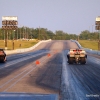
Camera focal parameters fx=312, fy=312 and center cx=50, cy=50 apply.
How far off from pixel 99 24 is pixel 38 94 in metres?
76.1

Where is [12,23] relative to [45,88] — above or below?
above

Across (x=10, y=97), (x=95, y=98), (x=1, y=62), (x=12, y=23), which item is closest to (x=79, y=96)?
(x=95, y=98)

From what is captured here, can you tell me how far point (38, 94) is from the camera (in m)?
14.8

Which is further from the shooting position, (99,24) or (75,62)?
(99,24)

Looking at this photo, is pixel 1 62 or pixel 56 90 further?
pixel 1 62

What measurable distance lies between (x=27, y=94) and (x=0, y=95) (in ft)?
4.30

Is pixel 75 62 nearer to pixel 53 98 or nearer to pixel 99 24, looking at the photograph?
pixel 53 98

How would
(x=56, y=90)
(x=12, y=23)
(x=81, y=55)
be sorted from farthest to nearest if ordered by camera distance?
(x=12, y=23), (x=81, y=55), (x=56, y=90)

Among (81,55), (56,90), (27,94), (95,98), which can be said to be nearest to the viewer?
(95,98)

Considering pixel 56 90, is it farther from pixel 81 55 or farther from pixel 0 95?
pixel 81 55

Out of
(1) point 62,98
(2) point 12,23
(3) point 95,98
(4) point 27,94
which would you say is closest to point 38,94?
(4) point 27,94

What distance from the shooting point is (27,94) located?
1467cm

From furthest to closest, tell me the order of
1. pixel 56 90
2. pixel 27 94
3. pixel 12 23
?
pixel 12 23
pixel 56 90
pixel 27 94

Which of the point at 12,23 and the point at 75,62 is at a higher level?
the point at 12,23
